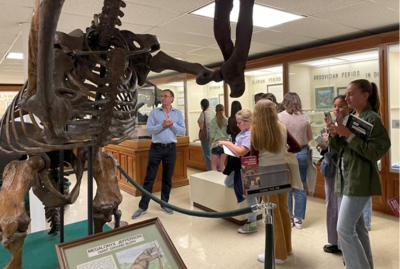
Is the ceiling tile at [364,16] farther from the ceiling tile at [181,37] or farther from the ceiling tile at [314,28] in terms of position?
the ceiling tile at [181,37]

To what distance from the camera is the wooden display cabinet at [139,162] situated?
214 inches

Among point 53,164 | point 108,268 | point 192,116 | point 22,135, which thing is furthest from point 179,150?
point 108,268

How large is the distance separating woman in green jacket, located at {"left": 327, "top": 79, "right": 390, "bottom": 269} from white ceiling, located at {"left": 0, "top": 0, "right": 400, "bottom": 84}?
133 cm

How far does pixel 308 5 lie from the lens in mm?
3320

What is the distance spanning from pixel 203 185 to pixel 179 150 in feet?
5.21

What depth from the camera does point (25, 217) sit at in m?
1.40

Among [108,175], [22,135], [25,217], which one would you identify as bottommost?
[25,217]

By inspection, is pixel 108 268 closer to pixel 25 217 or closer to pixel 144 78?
pixel 25 217

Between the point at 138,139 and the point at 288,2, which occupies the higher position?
the point at 288,2

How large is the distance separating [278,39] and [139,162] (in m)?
2.99

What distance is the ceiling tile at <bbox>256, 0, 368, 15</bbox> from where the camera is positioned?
3.21 metres

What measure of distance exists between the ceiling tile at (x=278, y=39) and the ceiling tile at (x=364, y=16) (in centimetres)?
81

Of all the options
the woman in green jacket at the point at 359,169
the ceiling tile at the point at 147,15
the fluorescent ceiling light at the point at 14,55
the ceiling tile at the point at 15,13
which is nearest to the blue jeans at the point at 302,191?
the woman in green jacket at the point at 359,169

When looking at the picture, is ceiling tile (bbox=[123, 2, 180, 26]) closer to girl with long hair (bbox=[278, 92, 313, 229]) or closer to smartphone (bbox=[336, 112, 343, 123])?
girl with long hair (bbox=[278, 92, 313, 229])
